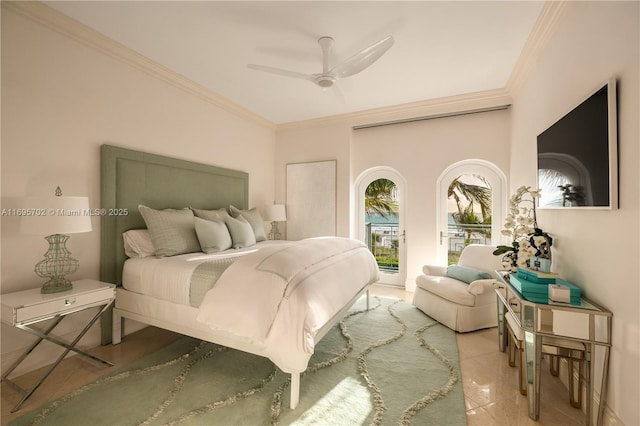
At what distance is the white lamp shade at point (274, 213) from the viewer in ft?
15.0

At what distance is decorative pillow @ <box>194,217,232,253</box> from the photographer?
2869 mm

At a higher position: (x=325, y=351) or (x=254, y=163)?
(x=254, y=163)

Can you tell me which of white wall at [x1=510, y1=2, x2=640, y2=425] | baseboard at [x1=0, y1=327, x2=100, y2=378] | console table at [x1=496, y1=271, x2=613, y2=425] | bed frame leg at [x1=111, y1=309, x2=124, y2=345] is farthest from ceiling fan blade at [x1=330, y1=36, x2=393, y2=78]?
baseboard at [x1=0, y1=327, x2=100, y2=378]

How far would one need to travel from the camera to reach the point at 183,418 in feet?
5.41

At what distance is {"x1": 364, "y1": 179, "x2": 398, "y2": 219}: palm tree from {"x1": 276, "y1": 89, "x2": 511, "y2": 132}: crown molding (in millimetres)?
957

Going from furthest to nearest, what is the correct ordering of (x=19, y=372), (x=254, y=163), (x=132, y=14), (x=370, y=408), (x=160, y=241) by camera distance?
1. (x=254, y=163)
2. (x=160, y=241)
3. (x=132, y=14)
4. (x=19, y=372)
5. (x=370, y=408)

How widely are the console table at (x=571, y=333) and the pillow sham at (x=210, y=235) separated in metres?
2.56

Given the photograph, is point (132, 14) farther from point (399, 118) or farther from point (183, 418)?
point (399, 118)

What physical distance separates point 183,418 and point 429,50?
351cm

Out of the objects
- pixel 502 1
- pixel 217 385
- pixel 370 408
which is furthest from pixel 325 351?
pixel 502 1

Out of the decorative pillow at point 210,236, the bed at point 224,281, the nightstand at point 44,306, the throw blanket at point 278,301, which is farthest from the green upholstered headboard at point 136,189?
the throw blanket at point 278,301

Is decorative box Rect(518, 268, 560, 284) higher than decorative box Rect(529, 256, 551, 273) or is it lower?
lower

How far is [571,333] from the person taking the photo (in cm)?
156

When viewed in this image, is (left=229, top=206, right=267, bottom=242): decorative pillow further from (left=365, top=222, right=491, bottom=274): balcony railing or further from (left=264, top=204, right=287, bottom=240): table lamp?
(left=365, top=222, right=491, bottom=274): balcony railing
